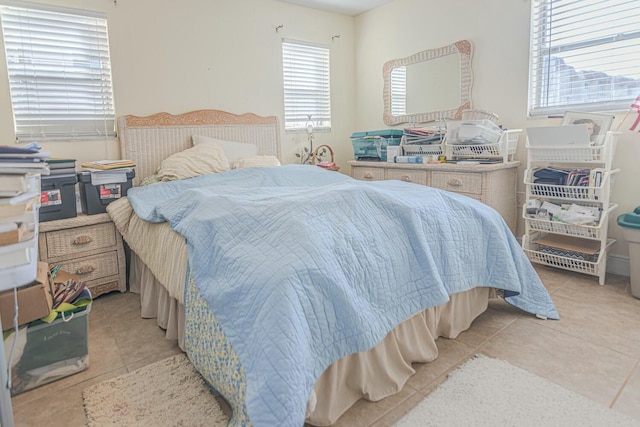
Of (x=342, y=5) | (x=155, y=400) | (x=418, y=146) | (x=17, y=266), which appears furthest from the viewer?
(x=342, y=5)

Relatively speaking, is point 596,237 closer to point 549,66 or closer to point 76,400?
point 549,66

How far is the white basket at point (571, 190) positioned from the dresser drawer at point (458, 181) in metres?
0.34

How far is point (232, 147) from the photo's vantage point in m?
3.49

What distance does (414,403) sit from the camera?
4.89 feet

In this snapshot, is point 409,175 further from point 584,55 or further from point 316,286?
point 316,286

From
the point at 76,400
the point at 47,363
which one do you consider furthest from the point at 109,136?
the point at 76,400

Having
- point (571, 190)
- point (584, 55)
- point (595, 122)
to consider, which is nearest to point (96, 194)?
point (571, 190)

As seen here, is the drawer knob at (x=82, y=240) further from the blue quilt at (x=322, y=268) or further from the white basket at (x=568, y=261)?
the white basket at (x=568, y=261)

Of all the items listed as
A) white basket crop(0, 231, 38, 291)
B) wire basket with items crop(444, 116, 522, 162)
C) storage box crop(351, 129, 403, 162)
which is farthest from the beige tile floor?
storage box crop(351, 129, 403, 162)

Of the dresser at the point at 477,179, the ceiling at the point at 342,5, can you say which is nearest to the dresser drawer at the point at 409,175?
the dresser at the point at 477,179

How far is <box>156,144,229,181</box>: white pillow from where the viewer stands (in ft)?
9.67

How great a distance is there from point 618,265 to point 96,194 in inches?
A: 145

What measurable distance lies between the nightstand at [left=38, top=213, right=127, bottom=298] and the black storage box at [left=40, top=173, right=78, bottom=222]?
0.16ft

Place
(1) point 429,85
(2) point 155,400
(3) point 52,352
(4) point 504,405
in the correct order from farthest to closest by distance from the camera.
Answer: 1. (1) point 429,85
2. (3) point 52,352
3. (2) point 155,400
4. (4) point 504,405
